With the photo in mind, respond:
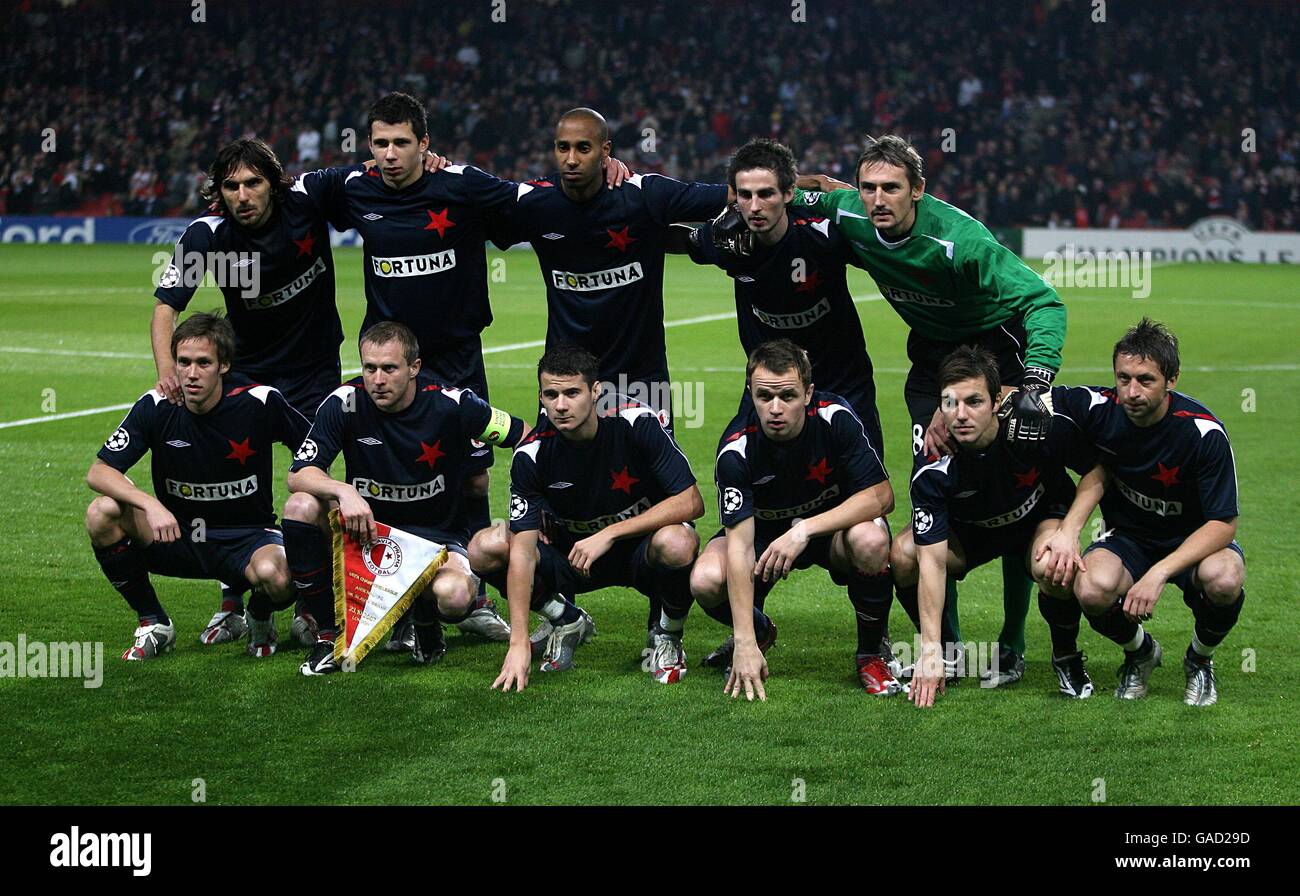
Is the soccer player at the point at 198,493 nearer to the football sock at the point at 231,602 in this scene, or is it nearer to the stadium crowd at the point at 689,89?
the football sock at the point at 231,602

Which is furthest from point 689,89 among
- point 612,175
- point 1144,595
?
point 1144,595

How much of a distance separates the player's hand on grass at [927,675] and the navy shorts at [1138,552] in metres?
0.69

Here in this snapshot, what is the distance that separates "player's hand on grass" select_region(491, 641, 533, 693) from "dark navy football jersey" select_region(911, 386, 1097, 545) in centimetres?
150

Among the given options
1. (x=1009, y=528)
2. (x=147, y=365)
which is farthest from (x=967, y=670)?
(x=147, y=365)

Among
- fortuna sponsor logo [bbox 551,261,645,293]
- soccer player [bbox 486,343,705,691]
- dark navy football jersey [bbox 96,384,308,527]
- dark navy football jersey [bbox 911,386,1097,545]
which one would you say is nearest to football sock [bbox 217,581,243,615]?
dark navy football jersey [bbox 96,384,308,527]

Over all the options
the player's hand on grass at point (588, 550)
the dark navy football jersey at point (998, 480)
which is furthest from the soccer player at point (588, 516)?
the dark navy football jersey at point (998, 480)

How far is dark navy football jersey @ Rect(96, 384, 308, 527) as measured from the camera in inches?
243

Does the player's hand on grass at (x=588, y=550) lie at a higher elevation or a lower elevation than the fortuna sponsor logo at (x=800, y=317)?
lower

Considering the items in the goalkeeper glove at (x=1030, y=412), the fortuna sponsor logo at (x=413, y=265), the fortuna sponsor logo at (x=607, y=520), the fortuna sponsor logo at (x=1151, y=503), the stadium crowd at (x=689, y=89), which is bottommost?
the fortuna sponsor logo at (x=607, y=520)

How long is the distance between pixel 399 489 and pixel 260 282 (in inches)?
47.5

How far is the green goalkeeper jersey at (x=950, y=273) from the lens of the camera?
19.3ft

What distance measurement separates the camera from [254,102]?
36531 mm

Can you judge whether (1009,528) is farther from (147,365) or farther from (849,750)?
(147,365)

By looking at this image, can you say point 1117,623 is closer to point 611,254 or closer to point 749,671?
point 749,671
